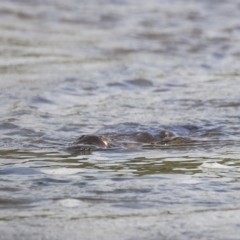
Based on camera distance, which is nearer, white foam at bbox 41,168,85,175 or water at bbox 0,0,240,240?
water at bbox 0,0,240,240

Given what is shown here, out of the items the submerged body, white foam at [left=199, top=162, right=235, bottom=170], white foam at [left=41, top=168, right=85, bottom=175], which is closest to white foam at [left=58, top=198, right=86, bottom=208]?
white foam at [left=41, top=168, right=85, bottom=175]

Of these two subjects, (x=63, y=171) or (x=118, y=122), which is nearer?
(x=63, y=171)

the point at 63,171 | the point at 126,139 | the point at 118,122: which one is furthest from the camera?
the point at 118,122

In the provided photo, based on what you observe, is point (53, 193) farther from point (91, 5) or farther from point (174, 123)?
point (91, 5)

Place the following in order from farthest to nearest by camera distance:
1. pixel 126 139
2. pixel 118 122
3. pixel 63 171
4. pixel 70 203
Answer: pixel 118 122
pixel 126 139
pixel 63 171
pixel 70 203

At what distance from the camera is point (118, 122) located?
5.29m

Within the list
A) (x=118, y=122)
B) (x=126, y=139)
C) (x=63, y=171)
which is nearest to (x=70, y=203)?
(x=63, y=171)

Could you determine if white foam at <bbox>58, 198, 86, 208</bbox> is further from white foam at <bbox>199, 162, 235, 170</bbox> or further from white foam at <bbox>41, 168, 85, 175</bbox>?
white foam at <bbox>199, 162, 235, 170</bbox>

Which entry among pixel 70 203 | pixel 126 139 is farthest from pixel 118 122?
pixel 70 203

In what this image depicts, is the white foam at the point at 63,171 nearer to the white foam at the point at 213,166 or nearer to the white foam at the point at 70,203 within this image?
the white foam at the point at 70,203

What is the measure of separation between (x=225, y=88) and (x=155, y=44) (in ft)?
8.75

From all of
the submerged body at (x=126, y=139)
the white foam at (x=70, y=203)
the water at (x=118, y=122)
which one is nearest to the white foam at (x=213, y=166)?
the water at (x=118, y=122)

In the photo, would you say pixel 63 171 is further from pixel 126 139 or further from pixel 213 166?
pixel 126 139

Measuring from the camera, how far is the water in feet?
10.4
